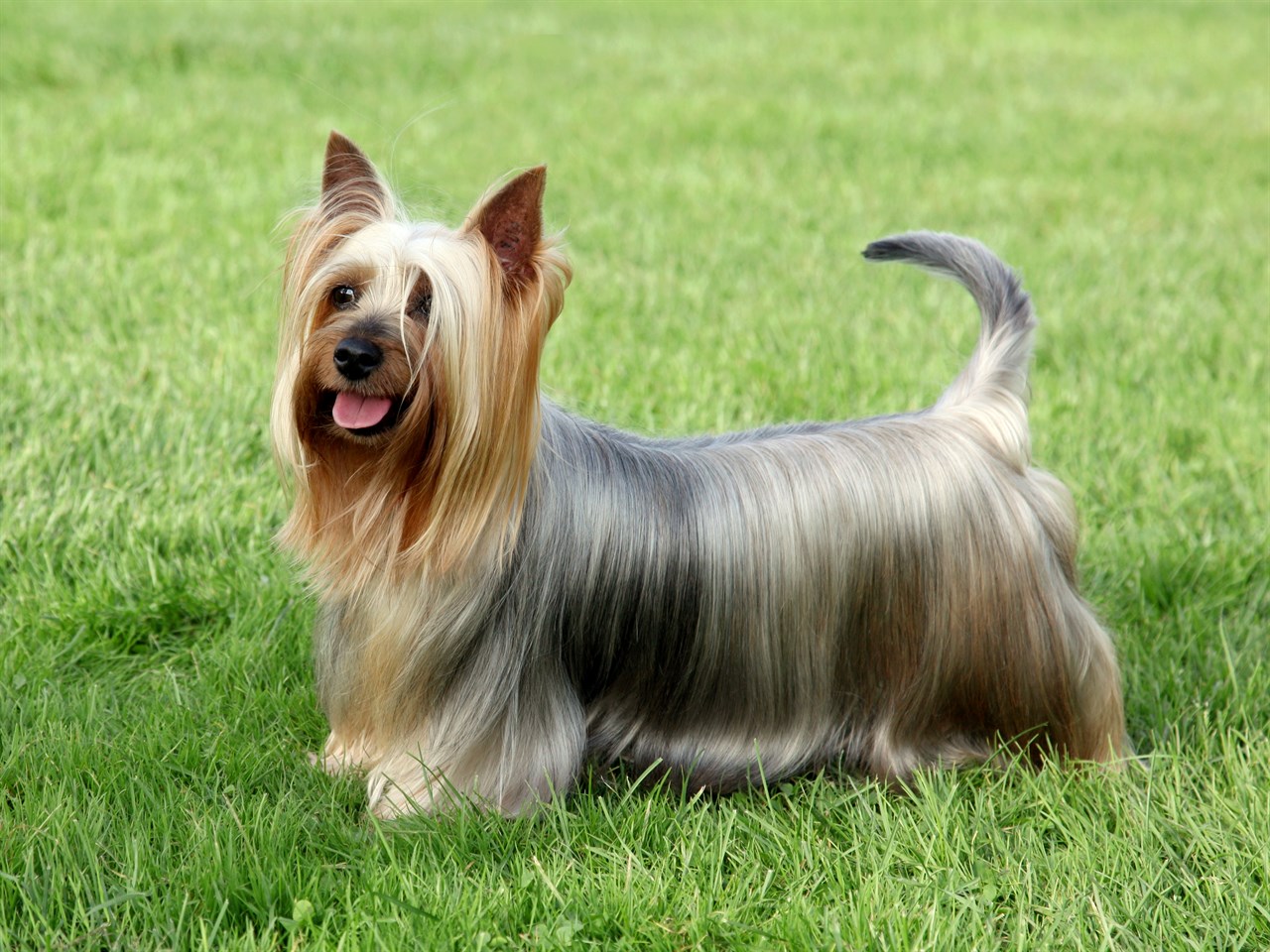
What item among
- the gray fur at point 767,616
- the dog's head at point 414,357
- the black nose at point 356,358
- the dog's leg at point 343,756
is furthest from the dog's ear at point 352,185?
the dog's leg at point 343,756

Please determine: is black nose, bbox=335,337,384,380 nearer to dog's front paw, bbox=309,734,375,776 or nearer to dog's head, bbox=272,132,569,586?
dog's head, bbox=272,132,569,586

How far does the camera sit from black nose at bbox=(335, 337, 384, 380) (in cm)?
286

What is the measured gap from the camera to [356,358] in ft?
9.41

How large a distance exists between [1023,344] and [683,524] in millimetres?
1211

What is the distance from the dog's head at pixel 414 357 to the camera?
292 centimetres

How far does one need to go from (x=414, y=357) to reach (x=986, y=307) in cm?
178

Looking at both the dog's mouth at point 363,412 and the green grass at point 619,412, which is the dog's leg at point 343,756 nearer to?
the green grass at point 619,412

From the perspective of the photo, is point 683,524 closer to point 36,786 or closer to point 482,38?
point 36,786

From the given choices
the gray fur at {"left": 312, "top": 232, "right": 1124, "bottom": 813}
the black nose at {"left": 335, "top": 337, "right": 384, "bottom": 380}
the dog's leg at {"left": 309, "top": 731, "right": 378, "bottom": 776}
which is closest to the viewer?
the black nose at {"left": 335, "top": 337, "right": 384, "bottom": 380}

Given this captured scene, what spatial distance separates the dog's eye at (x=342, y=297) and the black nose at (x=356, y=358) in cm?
20

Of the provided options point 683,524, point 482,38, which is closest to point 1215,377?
point 683,524

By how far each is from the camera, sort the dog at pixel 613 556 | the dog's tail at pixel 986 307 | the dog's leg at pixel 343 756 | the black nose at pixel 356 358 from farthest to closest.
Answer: the dog's tail at pixel 986 307, the dog's leg at pixel 343 756, the dog at pixel 613 556, the black nose at pixel 356 358

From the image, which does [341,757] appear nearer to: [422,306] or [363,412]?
[363,412]

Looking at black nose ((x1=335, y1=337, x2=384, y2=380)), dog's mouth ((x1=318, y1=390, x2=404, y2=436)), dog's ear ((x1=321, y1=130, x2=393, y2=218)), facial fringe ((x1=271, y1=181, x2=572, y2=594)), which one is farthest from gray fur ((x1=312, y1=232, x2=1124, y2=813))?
dog's ear ((x1=321, y1=130, x2=393, y2=218))
